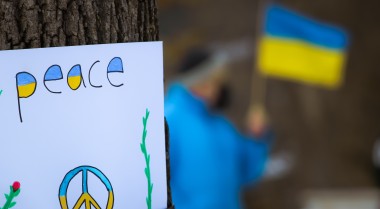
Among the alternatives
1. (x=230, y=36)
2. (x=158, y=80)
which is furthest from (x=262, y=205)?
(x=158, y=80)

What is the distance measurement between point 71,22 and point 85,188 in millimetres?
372

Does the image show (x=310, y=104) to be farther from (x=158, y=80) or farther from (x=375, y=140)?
(x=158, y=80)

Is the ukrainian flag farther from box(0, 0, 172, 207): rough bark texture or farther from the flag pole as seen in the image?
box(0, 0, 172, 207): rough bark texture

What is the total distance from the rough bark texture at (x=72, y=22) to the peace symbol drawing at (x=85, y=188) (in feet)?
0.94

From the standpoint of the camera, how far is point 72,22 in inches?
61.6

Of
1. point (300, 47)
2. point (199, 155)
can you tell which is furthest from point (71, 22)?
point (300, 47)

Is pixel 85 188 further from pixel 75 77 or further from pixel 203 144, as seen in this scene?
pixel 203 144

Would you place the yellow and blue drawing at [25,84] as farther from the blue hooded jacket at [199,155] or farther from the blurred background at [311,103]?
the blurred background at [311,103]

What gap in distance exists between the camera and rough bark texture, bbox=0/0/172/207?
1.50 meters

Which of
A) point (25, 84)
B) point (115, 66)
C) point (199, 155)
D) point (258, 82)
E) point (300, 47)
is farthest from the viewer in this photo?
point (258, 82)

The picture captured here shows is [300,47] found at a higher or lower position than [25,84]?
lower

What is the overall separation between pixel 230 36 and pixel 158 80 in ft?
12.5

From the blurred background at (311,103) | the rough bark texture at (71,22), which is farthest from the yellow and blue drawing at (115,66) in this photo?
the blurred background at (311,103)

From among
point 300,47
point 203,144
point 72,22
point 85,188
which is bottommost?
point 203,144
